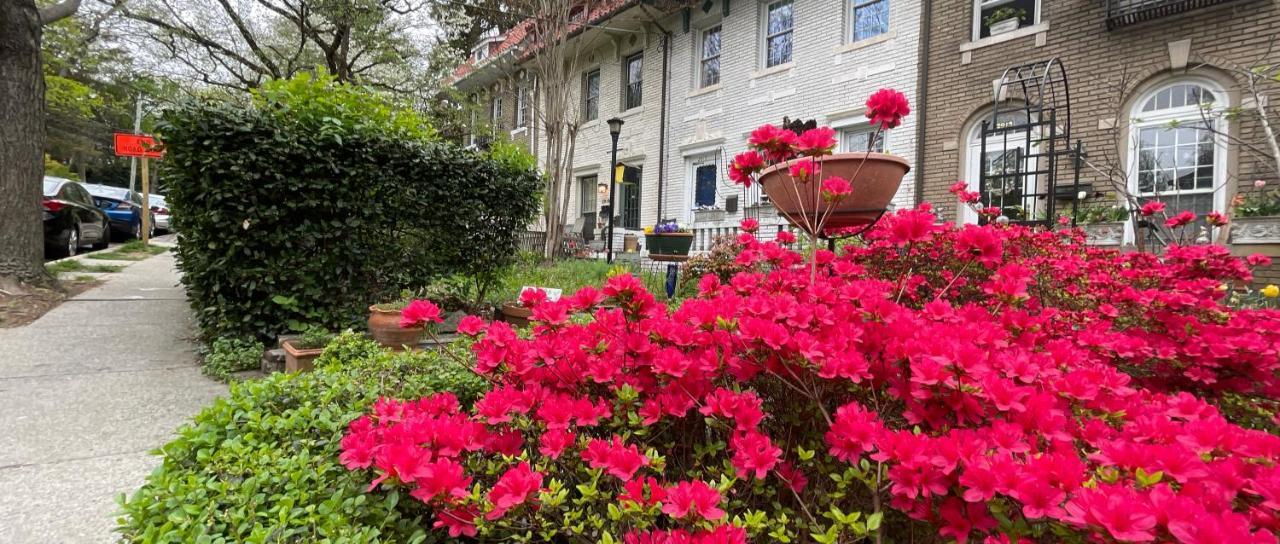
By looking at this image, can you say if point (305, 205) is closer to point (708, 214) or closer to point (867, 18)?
point (708, 214)

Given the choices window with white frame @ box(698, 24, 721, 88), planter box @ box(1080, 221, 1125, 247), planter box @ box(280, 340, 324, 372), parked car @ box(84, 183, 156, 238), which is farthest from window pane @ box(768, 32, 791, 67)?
parked car @ box(84, 183, 156, 238)

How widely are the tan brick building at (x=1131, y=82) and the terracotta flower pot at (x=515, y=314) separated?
464 centimetres

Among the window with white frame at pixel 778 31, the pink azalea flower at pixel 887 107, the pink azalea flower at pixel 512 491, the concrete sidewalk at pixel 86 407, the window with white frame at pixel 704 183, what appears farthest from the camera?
the window with white frame at pixel 704 183

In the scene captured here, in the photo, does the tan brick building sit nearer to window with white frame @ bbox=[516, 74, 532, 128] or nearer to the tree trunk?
the tree trunk

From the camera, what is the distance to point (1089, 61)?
6430 millimetres

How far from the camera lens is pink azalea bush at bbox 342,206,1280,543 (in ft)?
2.72

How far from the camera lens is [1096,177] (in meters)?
6.29

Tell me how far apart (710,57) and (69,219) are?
1153cm

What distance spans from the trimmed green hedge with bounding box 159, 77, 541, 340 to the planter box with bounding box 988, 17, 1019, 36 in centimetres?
666

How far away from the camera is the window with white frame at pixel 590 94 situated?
1363 cm

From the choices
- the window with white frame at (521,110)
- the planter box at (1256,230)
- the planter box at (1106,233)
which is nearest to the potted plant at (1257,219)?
the planter box at (1256,230)

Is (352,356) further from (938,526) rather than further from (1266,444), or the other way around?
(1266,444)

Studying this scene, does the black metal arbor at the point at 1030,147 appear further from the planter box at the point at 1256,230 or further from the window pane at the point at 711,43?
the window pane at the point at 711,43

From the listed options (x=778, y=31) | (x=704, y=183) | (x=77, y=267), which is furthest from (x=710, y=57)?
(x=77, y=267)
